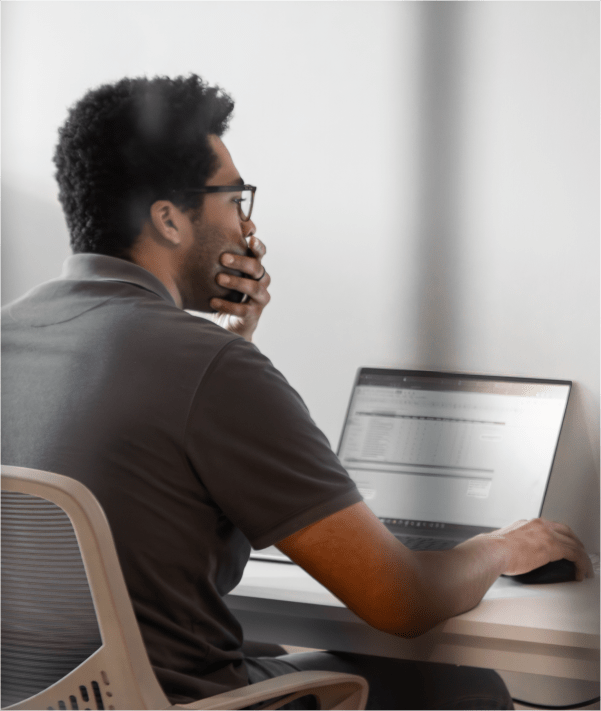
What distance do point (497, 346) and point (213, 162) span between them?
2.16ft

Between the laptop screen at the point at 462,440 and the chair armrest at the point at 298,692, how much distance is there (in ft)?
1.22

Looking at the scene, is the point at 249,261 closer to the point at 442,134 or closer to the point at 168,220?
the point at 168,220

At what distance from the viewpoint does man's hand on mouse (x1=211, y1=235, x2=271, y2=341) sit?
118 centimetres

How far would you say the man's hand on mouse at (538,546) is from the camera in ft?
3.41

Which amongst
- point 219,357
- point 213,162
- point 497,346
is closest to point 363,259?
point 497,346

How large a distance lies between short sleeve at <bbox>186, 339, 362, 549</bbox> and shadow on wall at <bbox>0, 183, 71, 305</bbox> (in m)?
0.93

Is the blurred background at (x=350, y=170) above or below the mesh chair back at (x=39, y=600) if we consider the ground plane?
above

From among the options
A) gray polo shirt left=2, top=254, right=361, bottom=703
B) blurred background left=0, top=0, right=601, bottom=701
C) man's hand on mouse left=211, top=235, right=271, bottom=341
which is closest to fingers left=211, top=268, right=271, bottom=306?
man's hand on mouse left=211, top=235, right=271, bottom=341

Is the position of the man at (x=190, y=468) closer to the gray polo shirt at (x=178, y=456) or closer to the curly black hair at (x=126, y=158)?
the gray polo shirt at (x=178, y=456)

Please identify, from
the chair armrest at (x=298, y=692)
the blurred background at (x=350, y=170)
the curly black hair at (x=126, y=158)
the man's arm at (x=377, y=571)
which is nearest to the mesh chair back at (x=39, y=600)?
the chair armrest at (x=298, y=692)

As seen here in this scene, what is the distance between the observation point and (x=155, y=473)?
2.55 ft

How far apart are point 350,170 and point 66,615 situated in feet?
3.45

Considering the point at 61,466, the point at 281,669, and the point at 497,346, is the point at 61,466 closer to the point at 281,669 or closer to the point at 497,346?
the point at 281,669

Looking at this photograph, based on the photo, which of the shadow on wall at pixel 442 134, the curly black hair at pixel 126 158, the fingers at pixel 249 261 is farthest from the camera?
the fingers at pixel 249 261
